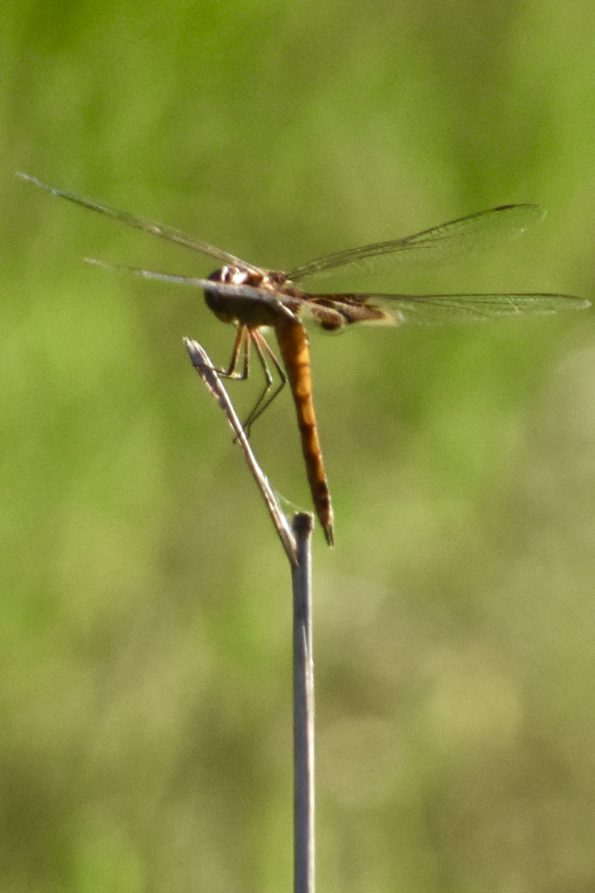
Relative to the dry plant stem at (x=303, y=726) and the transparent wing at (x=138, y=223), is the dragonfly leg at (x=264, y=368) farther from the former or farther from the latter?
the dry plant stem at (x=303, y=726)

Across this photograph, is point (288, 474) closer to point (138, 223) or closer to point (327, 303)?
point (327, 303)

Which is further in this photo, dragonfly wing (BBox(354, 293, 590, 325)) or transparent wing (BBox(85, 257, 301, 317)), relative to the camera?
dragonfly wing (BBox(354, 293, 590, 325))

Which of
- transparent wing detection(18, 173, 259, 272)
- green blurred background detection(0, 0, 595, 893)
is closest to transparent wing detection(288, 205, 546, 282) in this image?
transparent wing detection(18, 173, 259, 272)

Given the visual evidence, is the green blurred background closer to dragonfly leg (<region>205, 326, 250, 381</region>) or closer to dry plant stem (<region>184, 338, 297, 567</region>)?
dragonfly leg (<region>205, 326, 250, 381</region>)

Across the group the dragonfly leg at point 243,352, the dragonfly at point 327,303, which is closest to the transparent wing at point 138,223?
the dragonfly at point 327,303

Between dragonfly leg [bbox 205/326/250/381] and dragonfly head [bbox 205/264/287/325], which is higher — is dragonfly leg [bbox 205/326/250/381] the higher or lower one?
the lower one

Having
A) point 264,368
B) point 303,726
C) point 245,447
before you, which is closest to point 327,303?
point 264,368

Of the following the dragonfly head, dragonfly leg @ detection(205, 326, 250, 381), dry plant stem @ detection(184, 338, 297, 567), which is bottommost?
dry plant stem @ detection(184, 338, 297, 567)
